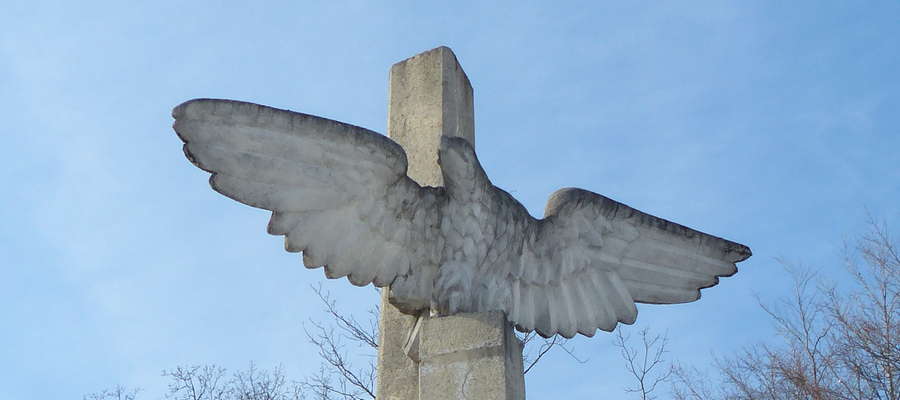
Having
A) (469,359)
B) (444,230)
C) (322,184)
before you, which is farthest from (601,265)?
(322,184)

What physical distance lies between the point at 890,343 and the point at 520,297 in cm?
820

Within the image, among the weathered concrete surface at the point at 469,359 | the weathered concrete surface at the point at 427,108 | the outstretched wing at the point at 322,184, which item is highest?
the weathered concrete surface at the point at 427,108

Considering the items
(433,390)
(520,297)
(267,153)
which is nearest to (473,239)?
(520,297)

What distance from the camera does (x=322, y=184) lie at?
180 inches

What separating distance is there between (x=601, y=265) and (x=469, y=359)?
112 cm

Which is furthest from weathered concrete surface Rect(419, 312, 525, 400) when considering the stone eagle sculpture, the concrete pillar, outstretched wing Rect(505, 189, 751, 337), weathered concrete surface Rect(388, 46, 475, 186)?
weathered concrete surface Rect(388, 46, 475, 186)

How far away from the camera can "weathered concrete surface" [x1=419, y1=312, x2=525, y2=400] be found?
462 cm

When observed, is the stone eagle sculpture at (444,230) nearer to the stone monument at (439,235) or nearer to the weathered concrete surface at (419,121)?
the stone monument at (439,235)

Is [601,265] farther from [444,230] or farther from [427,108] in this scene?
[427,108]

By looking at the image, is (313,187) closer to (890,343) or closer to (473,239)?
(473,239)

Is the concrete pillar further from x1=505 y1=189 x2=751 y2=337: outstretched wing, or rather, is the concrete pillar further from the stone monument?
x1=505 y1=189 x2=751 y2=337: outstretched wing

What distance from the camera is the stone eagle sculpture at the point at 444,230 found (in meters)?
4.41

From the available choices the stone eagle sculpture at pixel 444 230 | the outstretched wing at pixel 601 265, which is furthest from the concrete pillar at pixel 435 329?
the outstretched wing at pixel 601 265

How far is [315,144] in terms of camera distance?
14.9 feet
